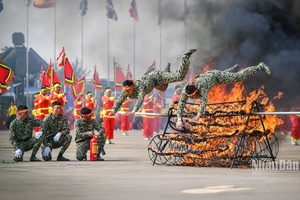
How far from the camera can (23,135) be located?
1706 centimetres

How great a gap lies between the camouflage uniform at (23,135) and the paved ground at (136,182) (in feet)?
2.56

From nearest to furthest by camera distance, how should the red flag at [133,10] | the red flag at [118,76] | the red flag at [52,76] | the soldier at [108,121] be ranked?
the soldier at [108,121]
the red flag at [52,76]
the red flag at [118,76]
the red flag at [133,10]

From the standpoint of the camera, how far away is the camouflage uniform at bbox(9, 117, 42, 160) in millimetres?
16969

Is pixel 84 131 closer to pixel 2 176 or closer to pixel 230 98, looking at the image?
pixel 230 98

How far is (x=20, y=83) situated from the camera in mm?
53719

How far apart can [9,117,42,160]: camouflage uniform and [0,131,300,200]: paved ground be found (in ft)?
2.56

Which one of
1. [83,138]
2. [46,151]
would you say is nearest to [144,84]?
[83,138]

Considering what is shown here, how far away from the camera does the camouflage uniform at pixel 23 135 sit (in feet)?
55.7

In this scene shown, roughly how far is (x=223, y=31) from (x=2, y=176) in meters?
9.65

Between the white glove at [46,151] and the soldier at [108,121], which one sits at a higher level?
the soldier at [108,121]

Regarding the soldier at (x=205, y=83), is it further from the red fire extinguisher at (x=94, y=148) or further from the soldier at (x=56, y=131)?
the soldier at (x=56, y=131)

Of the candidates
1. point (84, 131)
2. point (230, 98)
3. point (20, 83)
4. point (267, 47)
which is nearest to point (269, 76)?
point (267, 47)

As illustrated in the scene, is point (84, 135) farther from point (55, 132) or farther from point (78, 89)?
point (78, 89)

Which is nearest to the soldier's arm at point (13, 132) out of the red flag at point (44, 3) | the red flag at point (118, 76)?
the red flag at point (118, 76)
